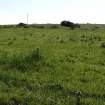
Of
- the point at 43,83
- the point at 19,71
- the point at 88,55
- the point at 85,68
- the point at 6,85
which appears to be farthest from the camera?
the point at 88,55

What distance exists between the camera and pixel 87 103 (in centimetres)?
1187

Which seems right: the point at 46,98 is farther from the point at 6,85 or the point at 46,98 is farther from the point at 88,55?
the point at 88,55

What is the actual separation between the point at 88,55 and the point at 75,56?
1.09m

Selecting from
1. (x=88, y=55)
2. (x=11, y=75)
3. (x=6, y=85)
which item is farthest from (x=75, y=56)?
(x=6, y=85)

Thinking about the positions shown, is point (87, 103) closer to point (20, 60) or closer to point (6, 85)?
point (6, 85)

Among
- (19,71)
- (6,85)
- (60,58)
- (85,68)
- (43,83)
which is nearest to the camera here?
(6,85)

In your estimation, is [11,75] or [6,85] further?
[11,75]

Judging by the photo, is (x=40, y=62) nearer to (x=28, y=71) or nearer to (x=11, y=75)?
(x=28, y=71)

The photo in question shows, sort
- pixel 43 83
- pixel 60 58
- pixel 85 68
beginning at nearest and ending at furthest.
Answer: pixel 43 83, pixel 85 68, pixel 60 58

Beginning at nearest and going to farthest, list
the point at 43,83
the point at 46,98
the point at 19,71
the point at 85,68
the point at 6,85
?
the point at 46,98 → the point at 6,85 → the point at 43,83 → the point at 19,71 → the point at 85,68

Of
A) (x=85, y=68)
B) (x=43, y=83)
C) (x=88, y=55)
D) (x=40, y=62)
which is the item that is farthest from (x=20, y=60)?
(x=88, y=55)

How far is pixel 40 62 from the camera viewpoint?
1973cm

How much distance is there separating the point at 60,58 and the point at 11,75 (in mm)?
7117

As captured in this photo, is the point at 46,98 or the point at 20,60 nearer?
the point at 46,98
